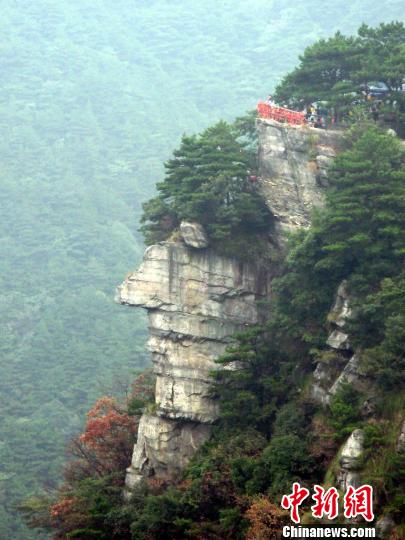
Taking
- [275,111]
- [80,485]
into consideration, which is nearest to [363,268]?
[275,111]

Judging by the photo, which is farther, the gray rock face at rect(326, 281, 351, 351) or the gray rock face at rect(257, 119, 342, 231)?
the gray rock face at rect(257, 119, 342, 231)

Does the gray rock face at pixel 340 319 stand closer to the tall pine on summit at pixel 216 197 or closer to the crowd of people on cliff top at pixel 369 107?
the tall pine on summit at pixel 216 197

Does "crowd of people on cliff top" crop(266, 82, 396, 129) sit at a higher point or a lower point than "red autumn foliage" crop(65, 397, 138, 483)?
higher

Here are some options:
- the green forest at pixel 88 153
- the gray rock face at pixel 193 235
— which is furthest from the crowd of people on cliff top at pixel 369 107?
the gray rock face at pixel 193 235

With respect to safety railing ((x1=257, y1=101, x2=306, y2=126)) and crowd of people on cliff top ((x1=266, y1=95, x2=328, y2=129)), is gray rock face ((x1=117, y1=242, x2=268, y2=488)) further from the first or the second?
crowd of people on cliff top ((x1=266, y1=95, x2=328, y2=129))

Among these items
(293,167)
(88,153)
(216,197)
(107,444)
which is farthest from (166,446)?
(88,153)

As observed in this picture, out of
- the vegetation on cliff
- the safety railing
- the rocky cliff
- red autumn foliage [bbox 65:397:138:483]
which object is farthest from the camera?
red autumn foliage [bbox 65:397:138:483]

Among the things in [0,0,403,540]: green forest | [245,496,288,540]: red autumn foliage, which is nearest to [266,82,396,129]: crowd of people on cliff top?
[0,0,403,540]: green forest
